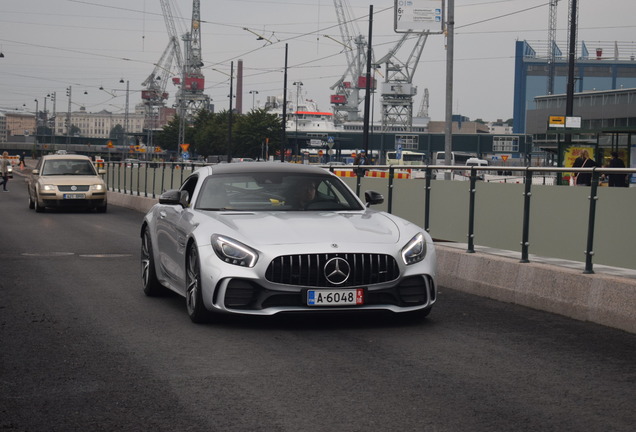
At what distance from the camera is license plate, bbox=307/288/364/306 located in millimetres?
7980

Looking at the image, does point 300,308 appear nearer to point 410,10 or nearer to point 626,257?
point 626,257

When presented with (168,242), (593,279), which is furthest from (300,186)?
(593,279)

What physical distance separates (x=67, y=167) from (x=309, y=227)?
2225cm

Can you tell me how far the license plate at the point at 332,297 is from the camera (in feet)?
26.2

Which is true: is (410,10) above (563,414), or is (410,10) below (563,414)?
above

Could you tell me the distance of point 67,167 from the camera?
29.5 m

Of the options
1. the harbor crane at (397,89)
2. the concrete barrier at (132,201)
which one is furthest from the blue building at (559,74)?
the concrete barrier at (132,201)

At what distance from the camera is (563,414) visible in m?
5.36

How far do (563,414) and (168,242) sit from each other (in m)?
5.06

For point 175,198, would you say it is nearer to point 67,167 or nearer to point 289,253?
point 289,253

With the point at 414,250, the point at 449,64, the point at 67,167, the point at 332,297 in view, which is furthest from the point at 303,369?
the point at 449,64

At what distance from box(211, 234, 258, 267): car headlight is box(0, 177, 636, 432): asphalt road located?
1.81 feet

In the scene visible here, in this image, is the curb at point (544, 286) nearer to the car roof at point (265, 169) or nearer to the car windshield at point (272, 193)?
the car windshield at point (272, 193)

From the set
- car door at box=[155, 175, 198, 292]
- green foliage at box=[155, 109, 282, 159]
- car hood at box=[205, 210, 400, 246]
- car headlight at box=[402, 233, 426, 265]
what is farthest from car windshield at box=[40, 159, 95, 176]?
green foliage at box=[155, 109, 282, 159]
